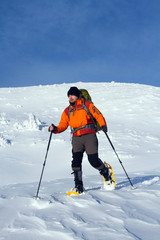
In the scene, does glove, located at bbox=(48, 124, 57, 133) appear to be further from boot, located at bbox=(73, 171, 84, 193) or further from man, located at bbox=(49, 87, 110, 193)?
boot, located at bbox=(73, 171, 84, 193)

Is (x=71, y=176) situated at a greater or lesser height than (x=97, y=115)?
lesser

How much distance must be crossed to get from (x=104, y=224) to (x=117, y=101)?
19303 millimetres

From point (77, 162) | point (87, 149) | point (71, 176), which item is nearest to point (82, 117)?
point (87, 149)

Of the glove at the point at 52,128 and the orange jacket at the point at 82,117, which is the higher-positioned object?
the orange jacket at the point at 82,117

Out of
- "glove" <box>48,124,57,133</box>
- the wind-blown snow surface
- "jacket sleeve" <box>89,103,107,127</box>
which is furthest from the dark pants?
the wind-blown snow surface

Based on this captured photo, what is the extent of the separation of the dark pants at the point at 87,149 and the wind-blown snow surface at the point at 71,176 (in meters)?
0.55

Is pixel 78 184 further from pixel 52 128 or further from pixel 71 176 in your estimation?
pixel 71 176

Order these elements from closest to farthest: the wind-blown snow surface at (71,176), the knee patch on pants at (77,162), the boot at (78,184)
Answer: the wind-blown snow surface at (71,176)
the boot at (78,184)
the knee patch on pants at (77,162)

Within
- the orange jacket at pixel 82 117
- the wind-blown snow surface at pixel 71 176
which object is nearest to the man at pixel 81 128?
the orange jacket at pixel 82 117

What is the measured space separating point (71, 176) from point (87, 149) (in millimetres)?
5125

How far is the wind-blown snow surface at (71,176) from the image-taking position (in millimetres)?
2842

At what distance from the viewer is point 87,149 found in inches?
186

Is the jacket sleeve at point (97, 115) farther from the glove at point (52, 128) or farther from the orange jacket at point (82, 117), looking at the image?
the glove at point (52, 128)

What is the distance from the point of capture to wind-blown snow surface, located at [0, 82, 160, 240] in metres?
2.84
